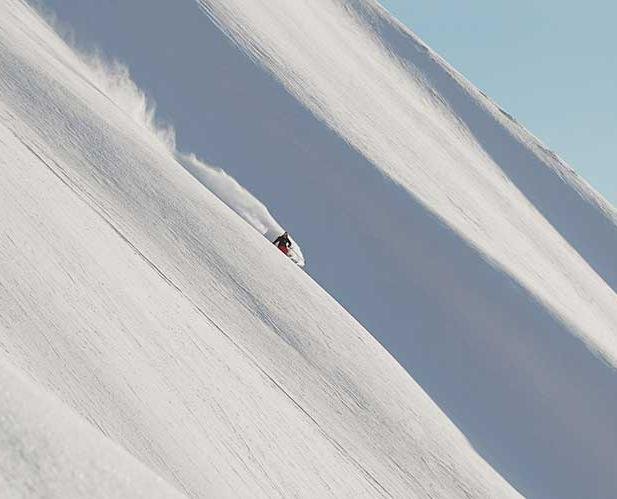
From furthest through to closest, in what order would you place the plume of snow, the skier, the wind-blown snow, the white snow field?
the plume of snow
the wind-blown snow
the skier
the white snow field

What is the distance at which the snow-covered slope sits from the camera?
7.93 m

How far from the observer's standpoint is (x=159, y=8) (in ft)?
75.6

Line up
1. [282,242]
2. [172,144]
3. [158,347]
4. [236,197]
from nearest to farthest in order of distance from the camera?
[158,347] → [282,242] → [236,197] → [172,144]

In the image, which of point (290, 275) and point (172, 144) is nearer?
point (290, 275)

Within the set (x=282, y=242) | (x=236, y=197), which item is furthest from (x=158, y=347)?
(x=236, y=197)

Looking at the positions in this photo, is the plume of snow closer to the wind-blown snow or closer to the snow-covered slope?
the wind-blown snow

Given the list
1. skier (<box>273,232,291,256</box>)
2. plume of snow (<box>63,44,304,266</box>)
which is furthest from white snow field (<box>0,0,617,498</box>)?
skier (<box>273,232,291,256</box>)

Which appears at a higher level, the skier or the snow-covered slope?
the skier

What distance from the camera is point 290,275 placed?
15016 mm

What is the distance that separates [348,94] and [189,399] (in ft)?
53.4

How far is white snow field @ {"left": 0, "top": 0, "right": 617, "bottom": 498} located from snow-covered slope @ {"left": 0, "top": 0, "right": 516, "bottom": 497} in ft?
0.11

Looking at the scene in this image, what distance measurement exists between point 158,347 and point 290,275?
16.6ft

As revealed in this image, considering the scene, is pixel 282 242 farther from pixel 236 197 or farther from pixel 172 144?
pixel 172 144

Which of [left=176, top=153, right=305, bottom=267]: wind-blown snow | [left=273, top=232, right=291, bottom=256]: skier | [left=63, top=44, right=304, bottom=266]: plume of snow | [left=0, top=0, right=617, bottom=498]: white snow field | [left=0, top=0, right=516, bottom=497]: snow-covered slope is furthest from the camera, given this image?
[left=63, top=44, right=304, bottom=266]: plume of snow
